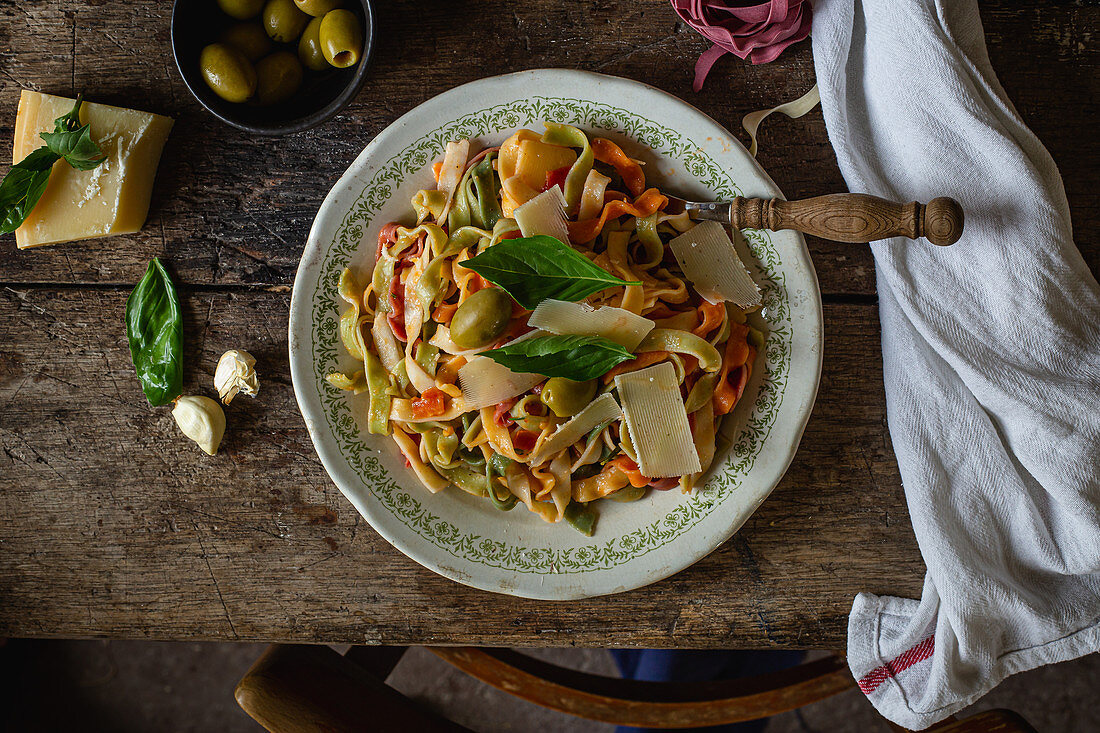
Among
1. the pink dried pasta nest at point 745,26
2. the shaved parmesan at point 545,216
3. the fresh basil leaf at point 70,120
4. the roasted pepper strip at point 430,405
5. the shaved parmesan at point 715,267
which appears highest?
the pink dried pasta nest at point 745,26

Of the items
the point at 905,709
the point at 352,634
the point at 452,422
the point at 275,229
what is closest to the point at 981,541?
the point at 905,709

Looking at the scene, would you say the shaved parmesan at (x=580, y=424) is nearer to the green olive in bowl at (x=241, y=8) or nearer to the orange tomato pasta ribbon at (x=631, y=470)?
the orange tomato pasta ribbon at (x=631, y=470)

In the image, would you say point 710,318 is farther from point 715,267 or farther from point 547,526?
point 547,526

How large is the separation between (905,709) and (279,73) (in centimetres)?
262

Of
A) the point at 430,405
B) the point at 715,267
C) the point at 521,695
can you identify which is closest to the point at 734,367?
the point at 715,267

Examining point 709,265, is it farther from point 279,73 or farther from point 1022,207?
point 279,73

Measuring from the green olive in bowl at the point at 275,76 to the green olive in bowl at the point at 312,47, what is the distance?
3 cm

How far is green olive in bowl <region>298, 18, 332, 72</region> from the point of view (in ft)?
6.90

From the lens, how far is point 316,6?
6.76 feet

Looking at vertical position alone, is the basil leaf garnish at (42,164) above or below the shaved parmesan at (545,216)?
below

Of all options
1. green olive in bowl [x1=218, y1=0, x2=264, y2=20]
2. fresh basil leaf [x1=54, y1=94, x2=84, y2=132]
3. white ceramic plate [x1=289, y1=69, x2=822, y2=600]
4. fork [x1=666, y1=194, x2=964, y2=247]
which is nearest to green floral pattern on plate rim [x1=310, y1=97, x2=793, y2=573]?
white ceramic plate [x1=289, y1=69, x2=822, y2=600]

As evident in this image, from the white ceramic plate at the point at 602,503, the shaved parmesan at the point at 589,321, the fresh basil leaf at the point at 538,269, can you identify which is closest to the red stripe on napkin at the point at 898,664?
the white ceramic plate at the point at 602,503

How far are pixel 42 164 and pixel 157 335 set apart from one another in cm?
58

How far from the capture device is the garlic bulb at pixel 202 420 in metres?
2.29
